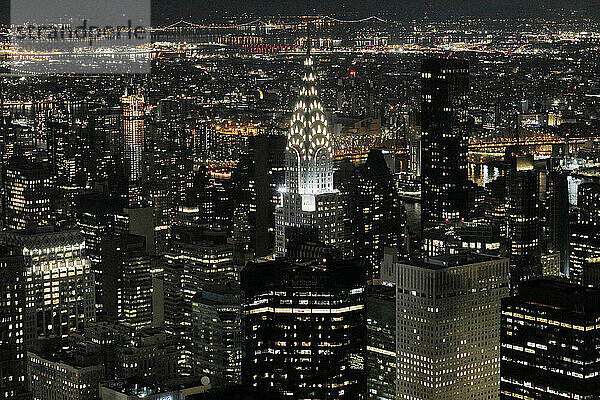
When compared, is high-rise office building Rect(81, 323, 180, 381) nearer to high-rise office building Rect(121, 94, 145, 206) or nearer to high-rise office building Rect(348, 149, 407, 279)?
high-rise office building Rect(348, 149, 407, 279)

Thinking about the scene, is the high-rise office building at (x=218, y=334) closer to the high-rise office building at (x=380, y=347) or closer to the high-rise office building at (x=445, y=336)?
the high-rise office building at (x=380, y=347)

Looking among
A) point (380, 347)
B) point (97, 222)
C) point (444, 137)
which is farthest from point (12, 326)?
point (444, 137)

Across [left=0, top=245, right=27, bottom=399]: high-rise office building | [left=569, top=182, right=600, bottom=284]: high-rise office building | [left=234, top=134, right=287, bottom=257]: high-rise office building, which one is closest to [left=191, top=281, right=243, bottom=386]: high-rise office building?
[left=234, top=134, right=287, bottom=257]: high-rise office building

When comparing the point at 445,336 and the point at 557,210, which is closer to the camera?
the point at 445,336

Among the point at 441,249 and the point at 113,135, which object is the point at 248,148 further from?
the point at 441,249

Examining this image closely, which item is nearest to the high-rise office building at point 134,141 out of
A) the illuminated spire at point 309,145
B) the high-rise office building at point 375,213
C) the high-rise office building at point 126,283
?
the high-rise office building at point 126,283

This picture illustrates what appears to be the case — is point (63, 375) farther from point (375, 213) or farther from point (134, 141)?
point (134, 141)

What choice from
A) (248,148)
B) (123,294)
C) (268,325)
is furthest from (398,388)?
(248,148)
